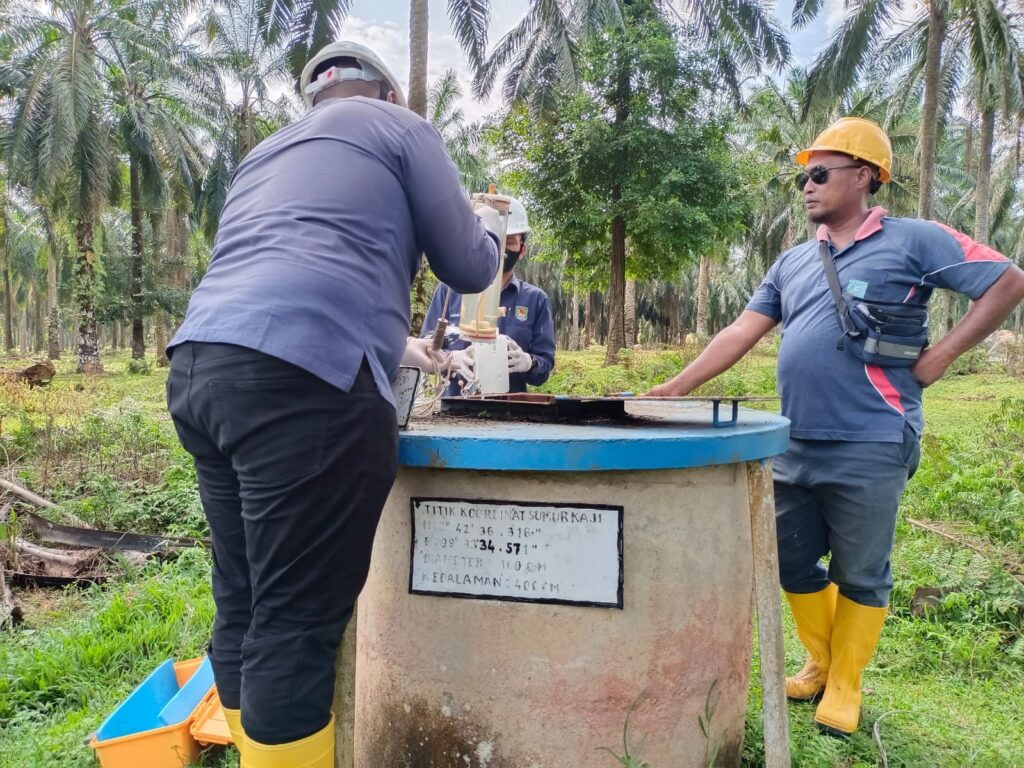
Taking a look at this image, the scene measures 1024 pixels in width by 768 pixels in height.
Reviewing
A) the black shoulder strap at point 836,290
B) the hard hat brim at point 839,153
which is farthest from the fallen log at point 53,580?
the hard hat brim at point 839,153

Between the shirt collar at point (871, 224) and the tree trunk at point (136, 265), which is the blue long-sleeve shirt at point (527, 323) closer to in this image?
the shirt collar at point (871, 224)

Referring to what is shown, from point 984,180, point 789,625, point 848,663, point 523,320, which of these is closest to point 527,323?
point 523,320

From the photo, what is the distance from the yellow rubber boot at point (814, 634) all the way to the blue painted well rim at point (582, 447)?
1045mm

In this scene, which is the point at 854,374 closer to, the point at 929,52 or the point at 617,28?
the point at 929,52

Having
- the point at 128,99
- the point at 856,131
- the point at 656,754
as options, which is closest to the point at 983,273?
the point at 856,131

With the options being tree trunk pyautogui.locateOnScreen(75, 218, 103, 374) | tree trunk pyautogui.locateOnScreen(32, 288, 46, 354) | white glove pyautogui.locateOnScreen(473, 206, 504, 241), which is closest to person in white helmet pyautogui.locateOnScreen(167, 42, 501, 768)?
white glove pyautogui.locateOnScreen(473, 206, 504, 241)

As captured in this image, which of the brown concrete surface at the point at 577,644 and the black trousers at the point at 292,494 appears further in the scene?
the brown concrete surface at the point at 577,644

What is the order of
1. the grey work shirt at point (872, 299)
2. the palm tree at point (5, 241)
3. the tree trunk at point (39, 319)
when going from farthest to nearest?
the tree trunk at point (39, 319), the palm tree at point (5, 241), the grey work shirt at point (872, 299)

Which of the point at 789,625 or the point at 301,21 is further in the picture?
the point at 301,21

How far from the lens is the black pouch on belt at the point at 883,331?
255cm

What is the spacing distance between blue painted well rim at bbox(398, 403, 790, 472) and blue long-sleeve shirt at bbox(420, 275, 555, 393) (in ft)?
6.43

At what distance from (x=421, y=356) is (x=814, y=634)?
182 cm

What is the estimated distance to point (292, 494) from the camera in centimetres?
153

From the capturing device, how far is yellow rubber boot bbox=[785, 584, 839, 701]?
2846 mm
